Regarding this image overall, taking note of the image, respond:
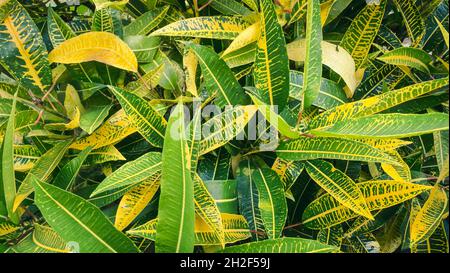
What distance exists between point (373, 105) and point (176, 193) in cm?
31

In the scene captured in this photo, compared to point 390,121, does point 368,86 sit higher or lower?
higher

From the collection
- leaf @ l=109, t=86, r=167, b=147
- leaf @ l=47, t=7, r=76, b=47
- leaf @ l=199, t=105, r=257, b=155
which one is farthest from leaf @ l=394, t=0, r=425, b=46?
leaf @ l=47, t=7, r=76, b=47

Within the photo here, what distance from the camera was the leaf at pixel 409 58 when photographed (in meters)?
0.67

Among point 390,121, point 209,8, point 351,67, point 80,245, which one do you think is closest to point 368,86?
point 351,67

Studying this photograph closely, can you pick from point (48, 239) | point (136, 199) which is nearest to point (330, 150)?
point (136, 199)

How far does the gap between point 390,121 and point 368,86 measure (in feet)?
0.61

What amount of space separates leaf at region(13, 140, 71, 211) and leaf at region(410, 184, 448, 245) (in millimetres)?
555

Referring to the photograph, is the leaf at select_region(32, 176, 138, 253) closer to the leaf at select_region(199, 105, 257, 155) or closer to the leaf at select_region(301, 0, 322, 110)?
the leaf at select_region(199, 105, 257, 155)

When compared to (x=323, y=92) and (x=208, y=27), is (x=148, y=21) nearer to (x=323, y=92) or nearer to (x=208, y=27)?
(x=208, y=27)

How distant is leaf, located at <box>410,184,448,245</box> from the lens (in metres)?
0.65

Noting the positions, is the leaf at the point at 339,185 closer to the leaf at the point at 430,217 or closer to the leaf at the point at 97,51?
the leaf at the point at 430,217

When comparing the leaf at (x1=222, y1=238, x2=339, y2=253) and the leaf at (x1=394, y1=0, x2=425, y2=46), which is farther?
the leaf at (x1=394, y1=0, x2=425, y2=46)

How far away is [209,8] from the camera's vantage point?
0.78 m
